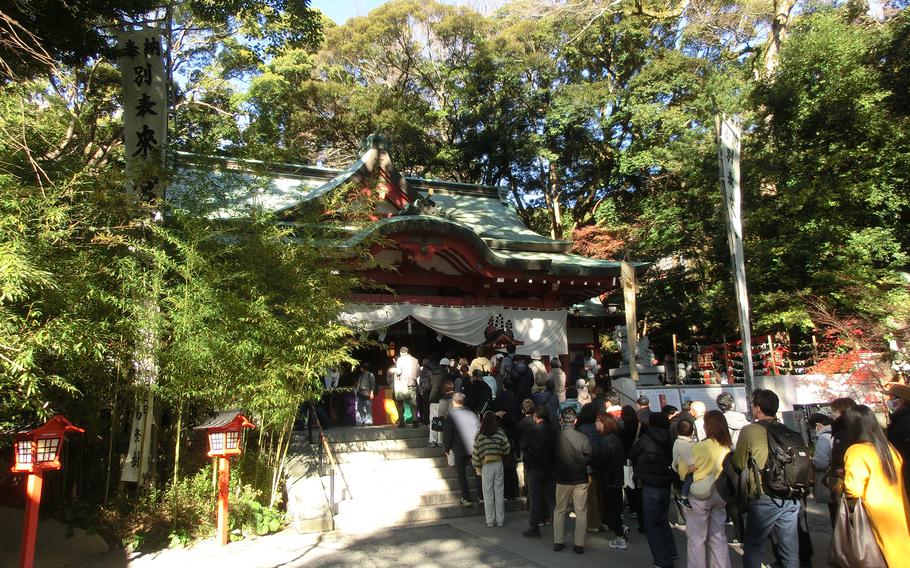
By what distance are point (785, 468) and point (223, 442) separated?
4.51 m

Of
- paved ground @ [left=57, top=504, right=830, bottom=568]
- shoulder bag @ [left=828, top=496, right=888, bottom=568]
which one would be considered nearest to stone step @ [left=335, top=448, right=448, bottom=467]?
paved ground @ [left=57, top=504, right=830, bottom=568]

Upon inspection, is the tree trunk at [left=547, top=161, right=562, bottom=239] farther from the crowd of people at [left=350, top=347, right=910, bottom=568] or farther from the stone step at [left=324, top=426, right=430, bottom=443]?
the crowd of people at [left=350, top=347, right=910, bottom=568]

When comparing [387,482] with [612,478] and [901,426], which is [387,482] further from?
[901,426]

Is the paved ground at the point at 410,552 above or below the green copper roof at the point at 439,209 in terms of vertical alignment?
below

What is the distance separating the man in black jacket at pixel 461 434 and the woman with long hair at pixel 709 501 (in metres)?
2.91

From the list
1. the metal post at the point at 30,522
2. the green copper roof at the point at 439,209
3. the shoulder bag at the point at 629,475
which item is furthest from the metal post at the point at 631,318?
the metal post at the point at 30,522

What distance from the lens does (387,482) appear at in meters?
7.41

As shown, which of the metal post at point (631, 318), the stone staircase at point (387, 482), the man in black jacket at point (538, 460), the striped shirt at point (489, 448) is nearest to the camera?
the man in black jacket at point (538, 460)

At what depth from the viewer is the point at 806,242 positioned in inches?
514

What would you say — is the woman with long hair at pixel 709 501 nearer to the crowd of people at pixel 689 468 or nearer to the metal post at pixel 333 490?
the crowd of people at pixel 689 468

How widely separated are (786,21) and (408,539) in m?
18.1

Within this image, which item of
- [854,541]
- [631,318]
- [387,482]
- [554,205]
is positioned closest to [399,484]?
[387,482]

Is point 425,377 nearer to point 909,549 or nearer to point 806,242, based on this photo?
point 909,549

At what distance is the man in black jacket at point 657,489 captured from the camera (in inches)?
185
